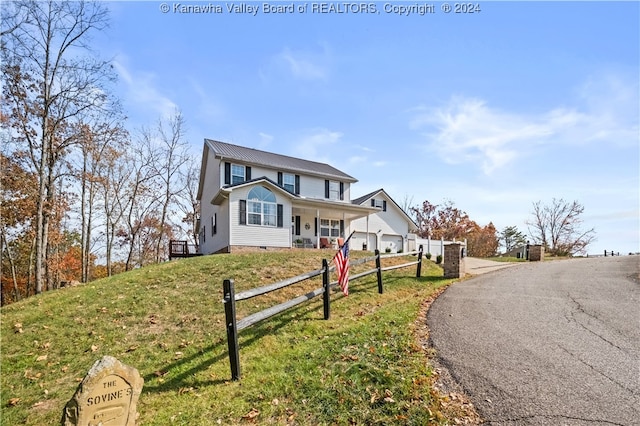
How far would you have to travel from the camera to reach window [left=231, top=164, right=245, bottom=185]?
2048 cm

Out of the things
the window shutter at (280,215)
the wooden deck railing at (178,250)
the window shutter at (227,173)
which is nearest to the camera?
the window shutter at (280,215)

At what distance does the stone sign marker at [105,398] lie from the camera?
3.16 metres

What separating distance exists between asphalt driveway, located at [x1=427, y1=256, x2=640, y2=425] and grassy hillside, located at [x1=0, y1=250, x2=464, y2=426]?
0.65 m

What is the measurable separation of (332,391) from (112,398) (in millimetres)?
2413

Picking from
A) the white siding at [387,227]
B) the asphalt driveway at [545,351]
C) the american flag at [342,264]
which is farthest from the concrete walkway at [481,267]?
the white siding at [387,227]

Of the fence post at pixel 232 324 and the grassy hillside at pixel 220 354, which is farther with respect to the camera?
the fence post at pixel 232 324

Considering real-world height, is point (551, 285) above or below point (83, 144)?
below

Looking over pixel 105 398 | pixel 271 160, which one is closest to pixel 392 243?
pixel 271 160

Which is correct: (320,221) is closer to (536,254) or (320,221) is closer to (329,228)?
(329,228)

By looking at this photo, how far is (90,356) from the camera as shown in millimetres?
6477

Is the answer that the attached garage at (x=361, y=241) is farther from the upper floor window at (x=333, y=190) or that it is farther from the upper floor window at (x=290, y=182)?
the upper floor window at (x=290, y=182)

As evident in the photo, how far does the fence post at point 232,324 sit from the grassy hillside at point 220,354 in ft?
0.72

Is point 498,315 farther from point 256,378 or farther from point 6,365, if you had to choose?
point 6,365

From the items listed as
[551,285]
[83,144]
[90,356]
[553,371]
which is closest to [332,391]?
[553,371]
